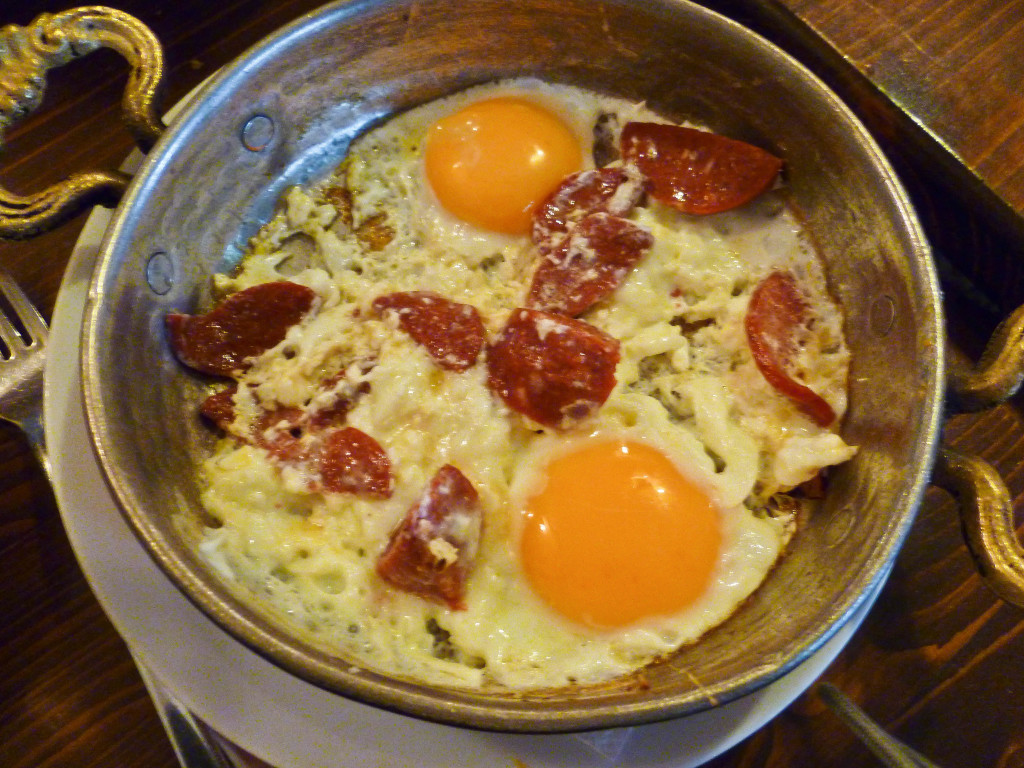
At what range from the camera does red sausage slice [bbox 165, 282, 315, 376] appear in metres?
1.87

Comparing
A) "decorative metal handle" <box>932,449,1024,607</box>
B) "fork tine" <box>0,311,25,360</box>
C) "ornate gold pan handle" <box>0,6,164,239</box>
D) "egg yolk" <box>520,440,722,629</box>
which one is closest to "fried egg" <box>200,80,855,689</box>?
"egg yolk" <box>520,440,722,629</box>

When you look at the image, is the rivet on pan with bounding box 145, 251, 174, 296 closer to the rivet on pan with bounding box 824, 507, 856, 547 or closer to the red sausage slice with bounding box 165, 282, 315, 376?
the red sausage slice with bounding box 165, 282, 315, 376

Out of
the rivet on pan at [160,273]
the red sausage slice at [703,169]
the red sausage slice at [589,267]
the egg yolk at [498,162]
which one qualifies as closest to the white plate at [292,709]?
the rivet on pan at [160,273]

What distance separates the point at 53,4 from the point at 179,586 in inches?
81.6

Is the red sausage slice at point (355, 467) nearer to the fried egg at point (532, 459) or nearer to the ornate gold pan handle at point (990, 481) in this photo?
the fried egg at point (532, 459)

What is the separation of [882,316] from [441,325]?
1108 millimetres

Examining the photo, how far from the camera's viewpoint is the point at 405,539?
1575 millimetres

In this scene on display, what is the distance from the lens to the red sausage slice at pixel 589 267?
1.88 meters

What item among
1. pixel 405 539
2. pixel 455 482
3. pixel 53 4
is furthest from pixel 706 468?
pixel 53 4

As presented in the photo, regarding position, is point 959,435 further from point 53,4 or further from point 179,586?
point 53,4

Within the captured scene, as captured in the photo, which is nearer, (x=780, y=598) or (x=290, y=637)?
(x=290, y=637)

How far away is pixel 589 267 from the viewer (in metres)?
1.89

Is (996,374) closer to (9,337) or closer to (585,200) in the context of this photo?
(585,200)

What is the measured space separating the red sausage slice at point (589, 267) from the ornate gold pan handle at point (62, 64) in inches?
41.9
